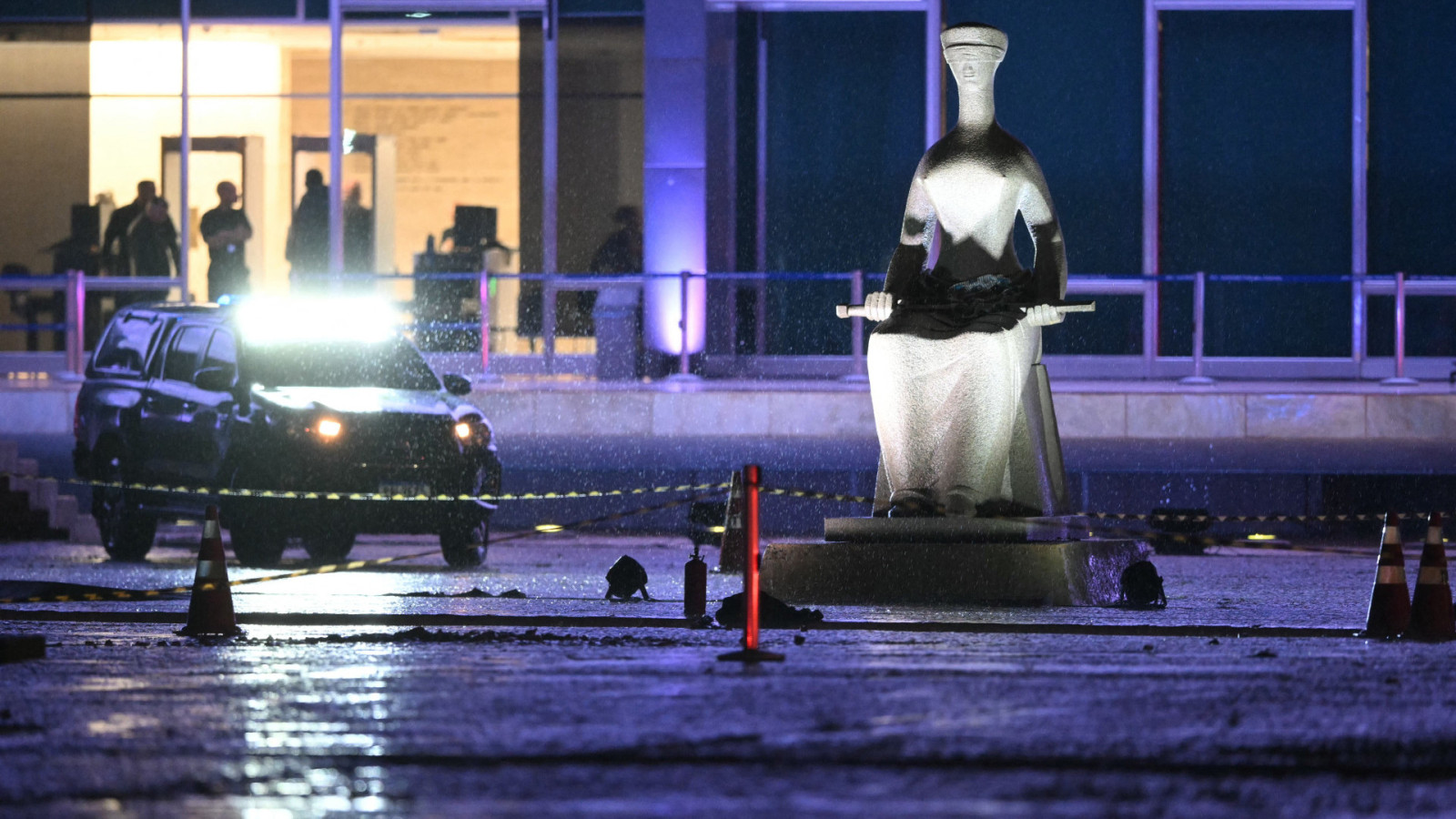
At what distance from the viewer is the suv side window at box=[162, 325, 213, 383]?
17453mm

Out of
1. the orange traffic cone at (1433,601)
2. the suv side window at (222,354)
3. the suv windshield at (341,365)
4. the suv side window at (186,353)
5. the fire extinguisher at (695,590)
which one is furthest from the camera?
the suv side window at (186,353)

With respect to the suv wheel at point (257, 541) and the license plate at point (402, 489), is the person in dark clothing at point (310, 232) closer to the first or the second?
the suv wheel at point (257, 541)

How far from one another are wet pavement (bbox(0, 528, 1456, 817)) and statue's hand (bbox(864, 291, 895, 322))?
168 centimetres

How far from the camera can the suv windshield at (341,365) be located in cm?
1719

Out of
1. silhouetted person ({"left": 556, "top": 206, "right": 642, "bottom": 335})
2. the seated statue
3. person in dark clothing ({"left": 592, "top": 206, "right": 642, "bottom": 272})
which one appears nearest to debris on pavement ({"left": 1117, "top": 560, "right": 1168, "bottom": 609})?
the seated statue

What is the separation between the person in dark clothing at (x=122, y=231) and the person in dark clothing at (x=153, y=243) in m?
0.06

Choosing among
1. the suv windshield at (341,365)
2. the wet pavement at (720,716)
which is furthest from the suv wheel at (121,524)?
the wet pavement at (720,716)

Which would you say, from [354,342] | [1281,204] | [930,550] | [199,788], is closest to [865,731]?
[199,788]

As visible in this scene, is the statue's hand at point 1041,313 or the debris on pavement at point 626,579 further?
the debris on pavement at point 626,579

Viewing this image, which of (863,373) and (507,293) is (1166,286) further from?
(507,293)

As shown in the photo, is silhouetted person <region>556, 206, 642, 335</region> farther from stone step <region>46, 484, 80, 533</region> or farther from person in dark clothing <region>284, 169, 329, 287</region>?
stone step <region>46, 484, 80, 533</region>

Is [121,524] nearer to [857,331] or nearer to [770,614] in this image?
[770,614]

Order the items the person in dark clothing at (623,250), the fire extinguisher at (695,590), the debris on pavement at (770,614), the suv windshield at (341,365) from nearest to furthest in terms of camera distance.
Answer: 1. the debris on pavement at (770,614)
2. the fire extinguisher at (695,590)
3. the suv windshield at (341,365)
4. the person in dark clothing at (623,250)

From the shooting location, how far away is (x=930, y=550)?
12734 mm
